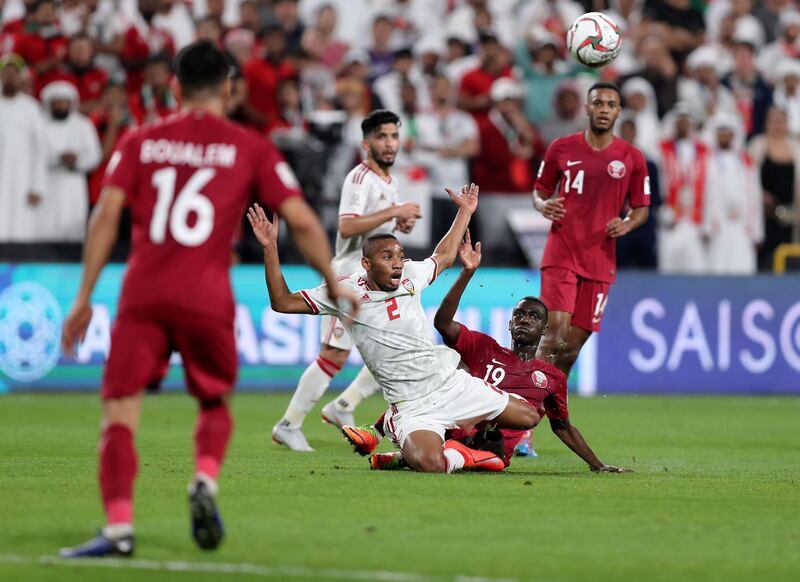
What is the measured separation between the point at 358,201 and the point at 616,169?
218 centimetres

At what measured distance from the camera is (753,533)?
741 cm

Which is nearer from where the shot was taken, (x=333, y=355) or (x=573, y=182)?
(x=333, y=355)

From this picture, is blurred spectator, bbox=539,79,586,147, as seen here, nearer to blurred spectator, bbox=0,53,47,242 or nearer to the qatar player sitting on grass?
blurred spectator, bbox=0,53,47,242

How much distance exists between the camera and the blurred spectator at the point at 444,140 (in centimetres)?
1980

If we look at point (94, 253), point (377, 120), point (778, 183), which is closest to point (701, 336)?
point (778, 183)

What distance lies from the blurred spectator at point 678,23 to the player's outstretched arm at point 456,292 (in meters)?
14.4

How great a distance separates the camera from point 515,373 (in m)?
10.5

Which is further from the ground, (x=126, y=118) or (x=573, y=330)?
(x=126, y=118)

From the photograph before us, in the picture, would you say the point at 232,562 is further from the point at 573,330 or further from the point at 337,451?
the point at 573,330

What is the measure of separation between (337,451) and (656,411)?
5827 millimetres

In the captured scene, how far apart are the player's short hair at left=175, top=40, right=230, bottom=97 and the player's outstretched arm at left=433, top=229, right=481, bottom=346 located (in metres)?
3.38

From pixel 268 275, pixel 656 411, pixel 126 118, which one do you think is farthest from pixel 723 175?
pixel 268 275

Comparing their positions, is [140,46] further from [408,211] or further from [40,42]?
[408,211]

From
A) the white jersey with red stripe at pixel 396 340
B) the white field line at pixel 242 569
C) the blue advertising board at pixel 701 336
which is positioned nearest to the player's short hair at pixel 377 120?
the white jersey with red stripe at pixel 396 340
